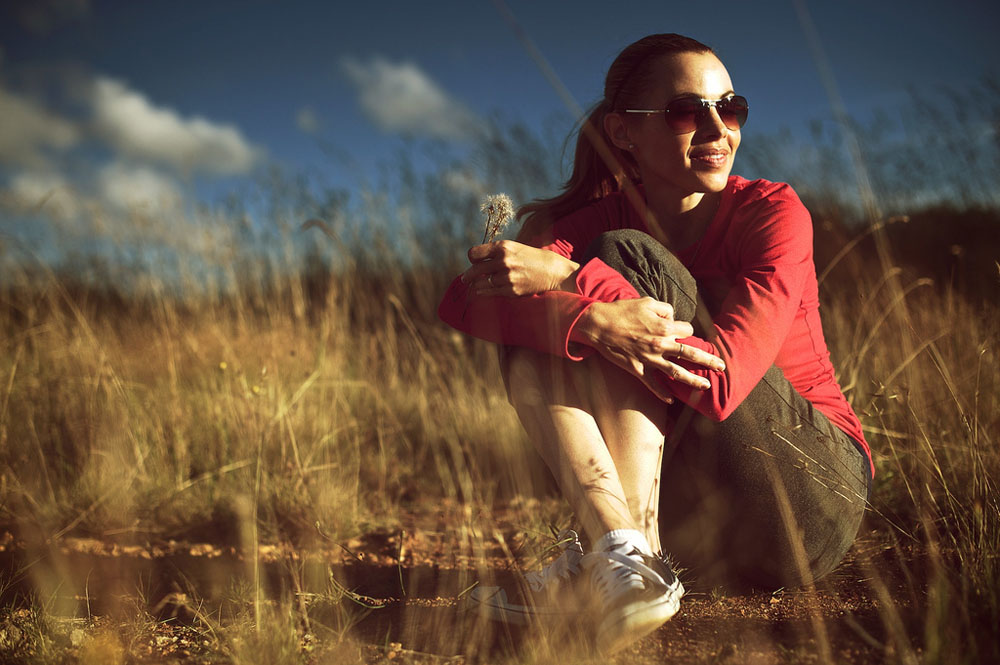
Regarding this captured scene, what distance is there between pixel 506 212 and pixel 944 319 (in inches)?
89.4

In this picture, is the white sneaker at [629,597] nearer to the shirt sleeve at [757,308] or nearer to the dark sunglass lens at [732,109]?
the shirt sleeve at [757,308]

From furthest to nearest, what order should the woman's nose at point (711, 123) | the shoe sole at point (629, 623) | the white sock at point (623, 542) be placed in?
1. the woman's nose at point (711, 123)
2. the white sock at point (623, 542)
3. the shoe sole at point (629, 623)

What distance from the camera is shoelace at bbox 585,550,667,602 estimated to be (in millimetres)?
1249

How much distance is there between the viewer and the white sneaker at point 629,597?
1.21 metres

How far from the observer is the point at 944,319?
2791mm

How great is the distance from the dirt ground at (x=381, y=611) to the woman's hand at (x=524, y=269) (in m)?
0.68

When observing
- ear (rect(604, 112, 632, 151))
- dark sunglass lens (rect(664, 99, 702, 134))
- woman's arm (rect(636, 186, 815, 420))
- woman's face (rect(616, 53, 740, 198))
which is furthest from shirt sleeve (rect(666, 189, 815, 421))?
ear (rect(604, 112, 632, 151))

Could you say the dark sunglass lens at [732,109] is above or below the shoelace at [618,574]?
above

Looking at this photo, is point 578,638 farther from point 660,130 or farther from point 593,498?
point 660,130

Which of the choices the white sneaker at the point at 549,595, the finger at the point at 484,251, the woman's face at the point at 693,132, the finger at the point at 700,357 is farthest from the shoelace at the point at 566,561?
the woman's face at the point at 693,132

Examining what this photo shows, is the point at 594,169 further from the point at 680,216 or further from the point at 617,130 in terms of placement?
the point at 680,216

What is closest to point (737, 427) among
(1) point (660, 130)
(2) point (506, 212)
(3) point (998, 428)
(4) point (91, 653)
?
(2) point (506, 212)

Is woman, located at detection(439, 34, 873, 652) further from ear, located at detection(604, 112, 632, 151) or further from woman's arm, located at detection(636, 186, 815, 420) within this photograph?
ear, located at detection(604, 112, 632, 151)

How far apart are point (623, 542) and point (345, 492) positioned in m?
1.43
